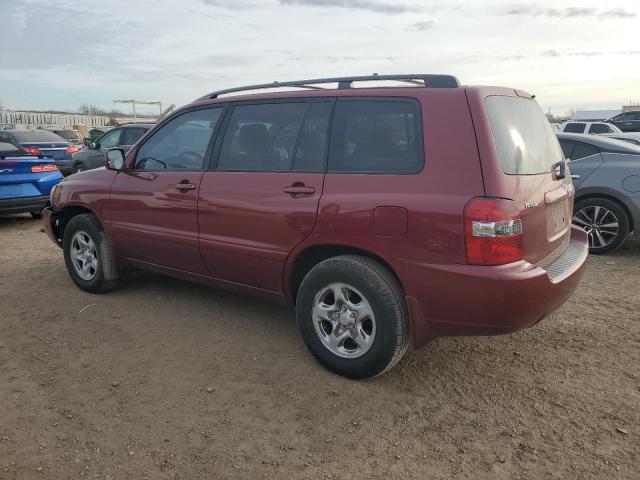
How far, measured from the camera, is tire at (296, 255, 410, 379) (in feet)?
9.56

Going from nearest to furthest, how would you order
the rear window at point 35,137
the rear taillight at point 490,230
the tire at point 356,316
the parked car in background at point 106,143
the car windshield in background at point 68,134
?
1. the rear taillight at point 490,230
2. the tire at point 356,316
3. the parked car in background at point 106,143
4. the rear window at point 35,137
5. the car windshield in background at point 68,134

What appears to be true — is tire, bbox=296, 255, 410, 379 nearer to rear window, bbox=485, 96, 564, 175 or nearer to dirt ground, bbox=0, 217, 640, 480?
dirt ground, bbox=0, 217, 640, 480

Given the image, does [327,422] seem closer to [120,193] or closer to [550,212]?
[550,212]

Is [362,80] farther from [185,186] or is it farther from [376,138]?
[185,186]

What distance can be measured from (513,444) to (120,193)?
3.53 meters

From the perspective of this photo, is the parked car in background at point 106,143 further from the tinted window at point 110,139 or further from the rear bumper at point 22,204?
the rear bumper at point 22,204

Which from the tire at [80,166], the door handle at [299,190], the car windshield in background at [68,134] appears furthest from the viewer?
the car windshield in background at [68,134]

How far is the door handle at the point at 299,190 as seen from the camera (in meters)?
3.18

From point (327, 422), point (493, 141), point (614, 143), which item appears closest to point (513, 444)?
point (327, 422)

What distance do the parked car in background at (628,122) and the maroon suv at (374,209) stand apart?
66.3ft

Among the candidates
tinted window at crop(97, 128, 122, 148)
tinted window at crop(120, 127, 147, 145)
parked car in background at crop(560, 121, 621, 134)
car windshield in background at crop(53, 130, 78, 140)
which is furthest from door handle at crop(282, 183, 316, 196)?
car windshield in background at crop(53, 130, 78, 140)

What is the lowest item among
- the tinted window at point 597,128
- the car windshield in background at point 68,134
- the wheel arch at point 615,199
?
the wheel arch at point 615,199

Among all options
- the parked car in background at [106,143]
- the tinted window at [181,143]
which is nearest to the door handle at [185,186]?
the tinted window at [181,143]

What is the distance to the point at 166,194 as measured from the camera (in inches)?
157
